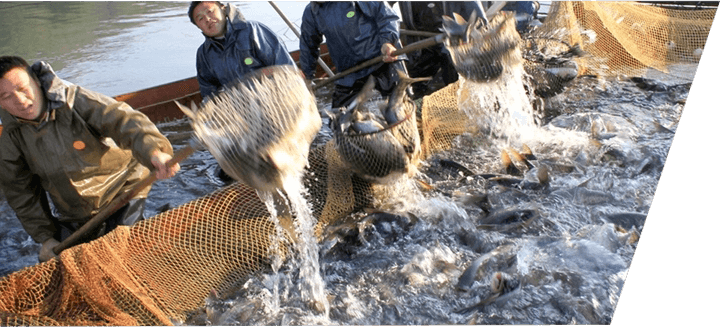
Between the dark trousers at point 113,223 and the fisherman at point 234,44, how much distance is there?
4.97 feet

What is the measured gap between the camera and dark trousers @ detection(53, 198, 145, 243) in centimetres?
379

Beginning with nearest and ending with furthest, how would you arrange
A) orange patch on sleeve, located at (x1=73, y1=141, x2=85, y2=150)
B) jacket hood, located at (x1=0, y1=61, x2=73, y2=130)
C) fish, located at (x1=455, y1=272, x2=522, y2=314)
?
1. fish, located at (x1=455, y1=272, x2=522, y2=314)
2. jacket hood, located at (x1=0, y1=61, x2=73, y2=130)
3. orange patch on sleeve, located at (x1=73, y1=141, x2=85, y2=150)

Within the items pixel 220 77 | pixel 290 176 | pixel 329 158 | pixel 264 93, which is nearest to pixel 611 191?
pixel 329 158

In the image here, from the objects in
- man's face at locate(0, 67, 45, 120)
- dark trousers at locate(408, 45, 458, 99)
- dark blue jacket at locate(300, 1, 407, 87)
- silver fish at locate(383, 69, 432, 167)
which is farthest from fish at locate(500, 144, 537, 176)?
man's face at locate(0, 67, 45, 120)

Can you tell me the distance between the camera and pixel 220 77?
4965mm

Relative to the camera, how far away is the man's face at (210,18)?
4426 millimetres

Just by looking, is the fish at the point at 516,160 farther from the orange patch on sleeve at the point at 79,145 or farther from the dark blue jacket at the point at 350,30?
→ the orange patch on sleeve at the point at 79,145

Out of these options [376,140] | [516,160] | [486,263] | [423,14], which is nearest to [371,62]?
[376,140]

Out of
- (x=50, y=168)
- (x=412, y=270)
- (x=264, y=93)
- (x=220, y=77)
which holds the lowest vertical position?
(x=412, y=270)

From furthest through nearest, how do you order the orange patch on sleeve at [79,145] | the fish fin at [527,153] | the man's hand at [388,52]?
1. the man's hand at [388,52]
2. the fish fin at [527,153]
3. the orange patch on sleeve at [79,145]

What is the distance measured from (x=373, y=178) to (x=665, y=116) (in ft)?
13.1

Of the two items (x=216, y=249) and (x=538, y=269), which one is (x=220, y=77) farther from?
(x=538, y=269)

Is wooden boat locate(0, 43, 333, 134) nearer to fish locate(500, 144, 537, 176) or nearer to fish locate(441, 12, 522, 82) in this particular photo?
fish locate(441, 12, 522, 82)

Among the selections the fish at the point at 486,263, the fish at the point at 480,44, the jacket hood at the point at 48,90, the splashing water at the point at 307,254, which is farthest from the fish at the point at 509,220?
the jacket hood at the point at 48,90
